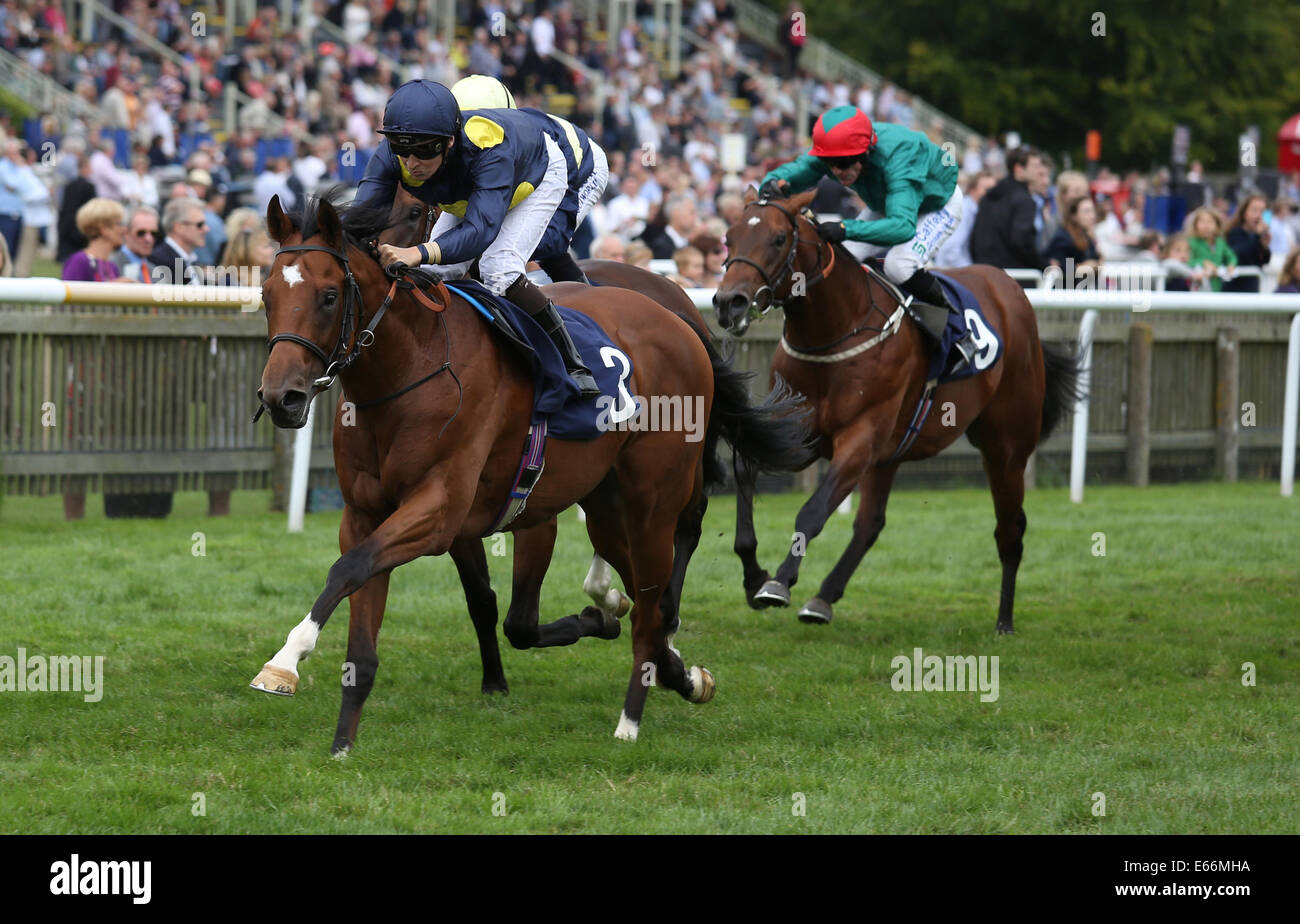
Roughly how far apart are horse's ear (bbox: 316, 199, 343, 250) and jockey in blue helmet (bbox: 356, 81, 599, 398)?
18cm

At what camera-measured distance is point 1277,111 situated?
37.0m

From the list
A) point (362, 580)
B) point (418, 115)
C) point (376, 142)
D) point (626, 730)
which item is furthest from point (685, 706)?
point (376, 142)

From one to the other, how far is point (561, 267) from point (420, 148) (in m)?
1.57

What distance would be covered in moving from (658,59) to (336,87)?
8993 mm

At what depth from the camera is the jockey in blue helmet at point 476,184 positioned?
5102 mm

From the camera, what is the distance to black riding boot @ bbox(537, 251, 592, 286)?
21.8 feet

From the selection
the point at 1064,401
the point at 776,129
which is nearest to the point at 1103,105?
the point at 776,129

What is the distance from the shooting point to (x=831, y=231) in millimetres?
7320

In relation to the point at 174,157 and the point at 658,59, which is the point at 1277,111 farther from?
the point at 174,157

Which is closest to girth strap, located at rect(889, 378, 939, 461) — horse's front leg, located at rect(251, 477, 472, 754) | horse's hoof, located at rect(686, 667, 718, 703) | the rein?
the rein

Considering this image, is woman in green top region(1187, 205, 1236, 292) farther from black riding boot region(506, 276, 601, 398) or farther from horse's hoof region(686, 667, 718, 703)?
black riding boot region(506, 276, 601, 398)
